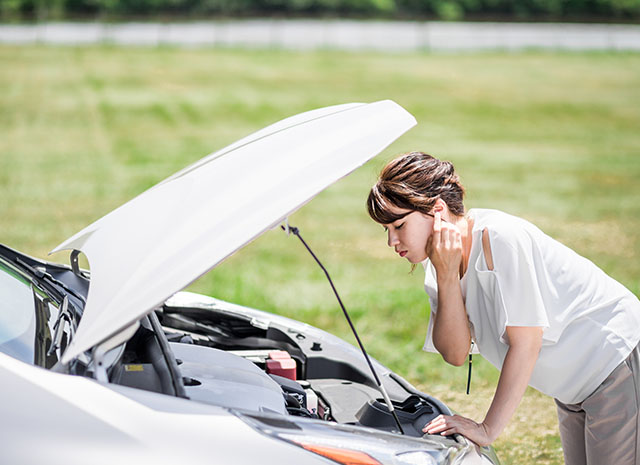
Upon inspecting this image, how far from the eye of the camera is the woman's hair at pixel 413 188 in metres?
2.51

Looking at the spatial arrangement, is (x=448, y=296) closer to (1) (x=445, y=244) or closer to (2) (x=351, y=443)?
(1) (x=445, y=244)

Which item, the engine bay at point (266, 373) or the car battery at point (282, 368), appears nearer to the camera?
the engine bay at point (266, 373)

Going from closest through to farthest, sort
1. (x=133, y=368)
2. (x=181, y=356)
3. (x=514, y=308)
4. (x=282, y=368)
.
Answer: (x=133, y=368) < (x=514, y=308) < (x=181, y=356) < (x=282, y=368)

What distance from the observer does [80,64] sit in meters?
27.8

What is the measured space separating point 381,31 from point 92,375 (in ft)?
125

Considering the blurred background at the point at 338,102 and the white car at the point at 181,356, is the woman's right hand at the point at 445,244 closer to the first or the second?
the white car at the point at 181,356

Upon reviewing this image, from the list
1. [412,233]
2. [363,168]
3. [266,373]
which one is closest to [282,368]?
[266,373]

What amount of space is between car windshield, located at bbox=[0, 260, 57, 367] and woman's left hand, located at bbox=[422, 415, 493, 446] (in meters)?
1.23

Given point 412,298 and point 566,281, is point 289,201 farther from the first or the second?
point 412,298

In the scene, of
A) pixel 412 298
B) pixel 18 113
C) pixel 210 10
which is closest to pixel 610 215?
pixel 412 298

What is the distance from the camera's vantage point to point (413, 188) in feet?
8.25

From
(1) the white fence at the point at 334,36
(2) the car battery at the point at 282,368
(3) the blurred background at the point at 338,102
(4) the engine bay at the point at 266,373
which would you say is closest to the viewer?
(4) the engine bay at the point at 266,373

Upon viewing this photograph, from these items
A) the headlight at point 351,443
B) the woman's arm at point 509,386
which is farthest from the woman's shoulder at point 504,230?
the headlight at point 351,443

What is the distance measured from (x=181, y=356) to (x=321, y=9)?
162 feet
